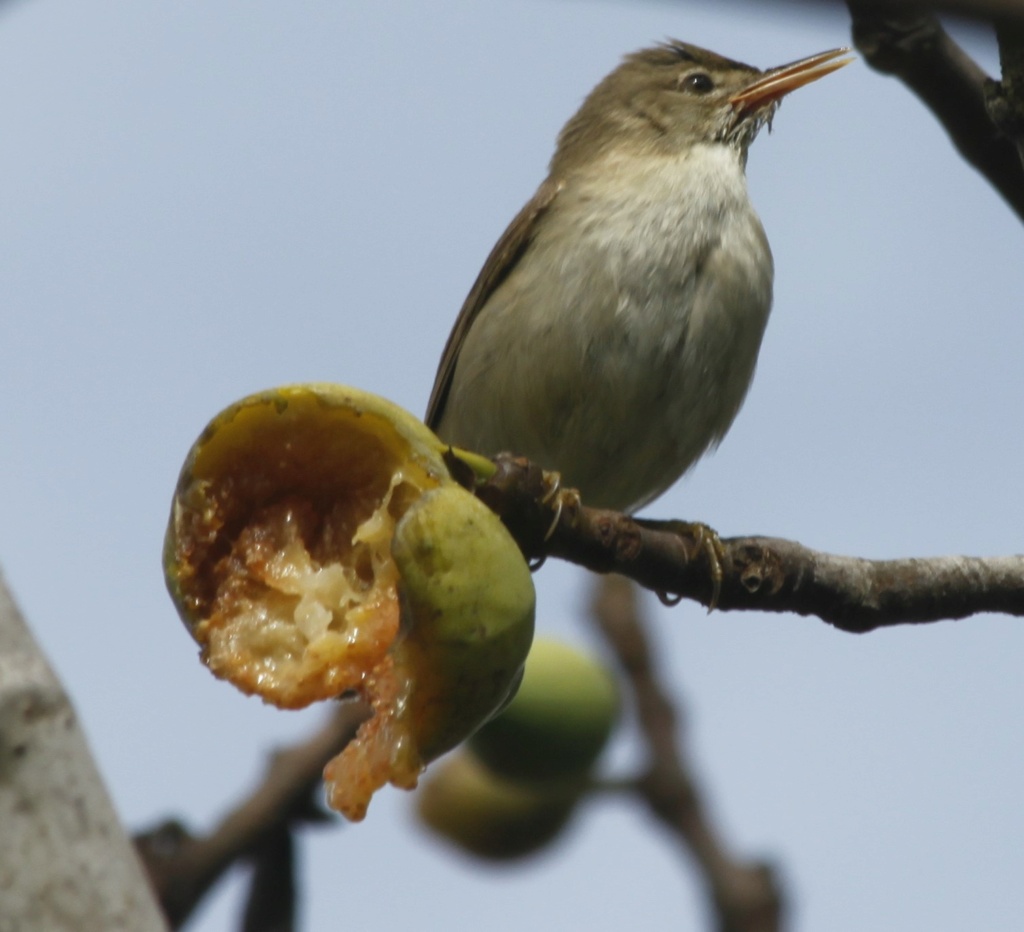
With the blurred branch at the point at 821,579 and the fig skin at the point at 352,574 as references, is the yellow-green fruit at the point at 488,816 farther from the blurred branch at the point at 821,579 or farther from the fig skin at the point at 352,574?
the fig skin at the point at 352,574

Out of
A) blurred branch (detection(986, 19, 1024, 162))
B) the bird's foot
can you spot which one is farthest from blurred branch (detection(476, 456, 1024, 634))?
Result: blurred branch (detection(986, 19, 1024, 162))

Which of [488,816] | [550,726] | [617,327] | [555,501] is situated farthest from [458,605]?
[488,816]

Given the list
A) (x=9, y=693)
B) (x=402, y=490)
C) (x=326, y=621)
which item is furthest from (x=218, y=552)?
(x=9, y=693)

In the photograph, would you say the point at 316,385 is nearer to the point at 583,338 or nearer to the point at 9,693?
the point at 9,693

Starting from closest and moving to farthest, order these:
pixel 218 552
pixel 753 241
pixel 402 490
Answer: pixel 402 490 < pixel 218 552 < pixel 753 241

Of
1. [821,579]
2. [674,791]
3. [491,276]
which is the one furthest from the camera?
[491,276]

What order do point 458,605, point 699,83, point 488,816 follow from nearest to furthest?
point 458,605 < point 488,816 < point 699,83

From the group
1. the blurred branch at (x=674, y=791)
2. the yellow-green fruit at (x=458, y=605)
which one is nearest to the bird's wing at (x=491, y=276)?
the blurred branch at (x=674, y=791)

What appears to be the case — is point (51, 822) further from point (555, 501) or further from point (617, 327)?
point (617, 327)
